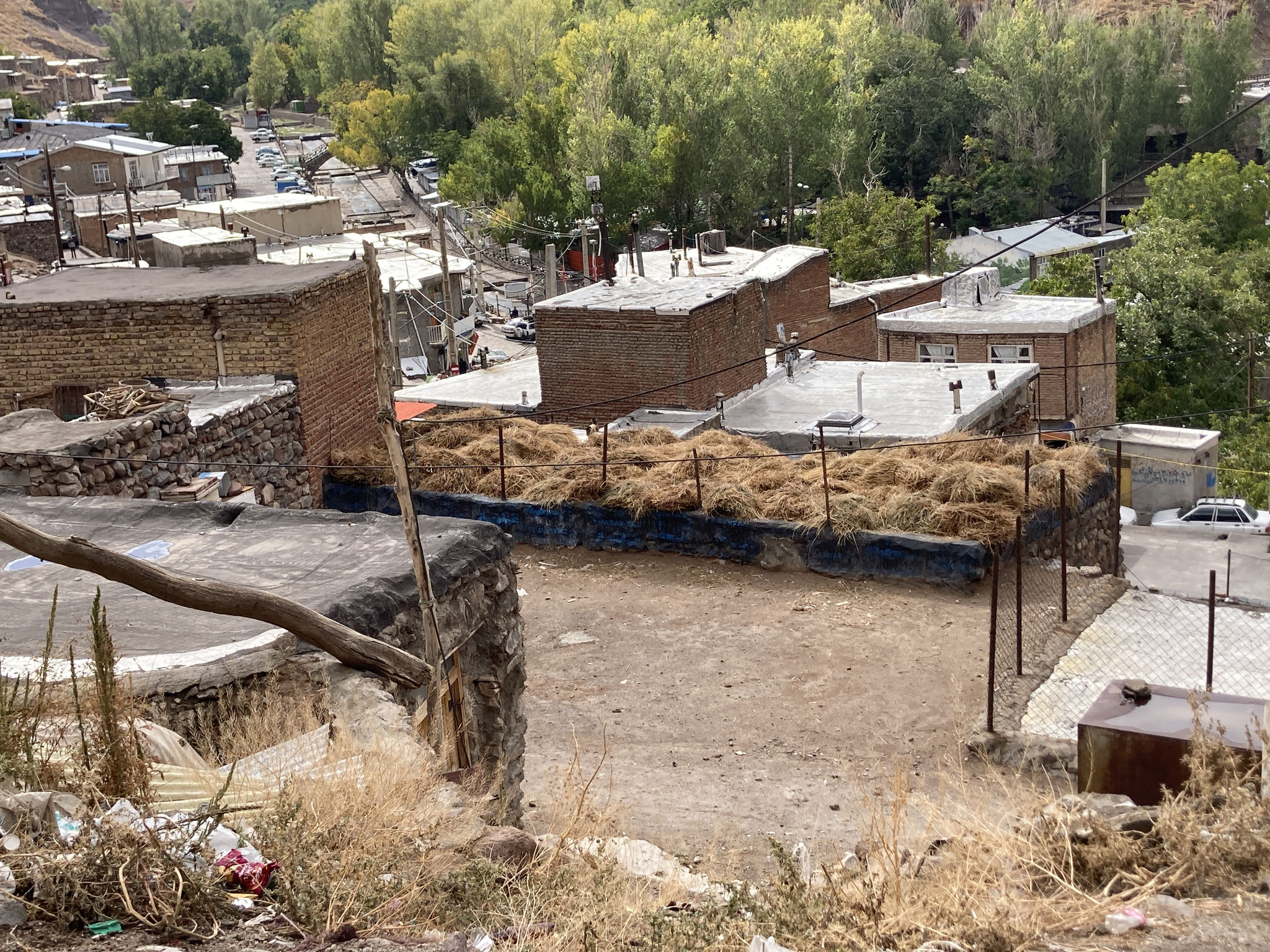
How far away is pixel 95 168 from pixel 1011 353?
174 ft

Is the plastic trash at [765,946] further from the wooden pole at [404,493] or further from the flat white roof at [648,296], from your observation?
the flat white roof at [648,296]

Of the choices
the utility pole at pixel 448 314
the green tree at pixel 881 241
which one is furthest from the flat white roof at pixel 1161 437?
the green tree at pixel 881 241

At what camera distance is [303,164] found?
89188mm

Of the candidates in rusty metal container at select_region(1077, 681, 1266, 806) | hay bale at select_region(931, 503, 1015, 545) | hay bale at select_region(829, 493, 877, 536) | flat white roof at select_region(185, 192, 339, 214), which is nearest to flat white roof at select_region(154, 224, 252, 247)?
flat white roof at select_region(185, 192, 339, 214)

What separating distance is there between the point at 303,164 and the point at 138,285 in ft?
254

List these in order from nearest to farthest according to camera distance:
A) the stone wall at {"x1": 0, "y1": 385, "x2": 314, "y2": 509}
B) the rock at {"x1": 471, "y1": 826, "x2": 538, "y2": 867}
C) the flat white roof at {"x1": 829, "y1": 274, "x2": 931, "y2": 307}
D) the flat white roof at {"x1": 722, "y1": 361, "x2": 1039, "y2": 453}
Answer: the rock at {"x1": 471, "y1": 826, "x2": 538, "y2": 867} < the stone wall at {"x1": 0, "y1": 385, "x2": 314, "y2": 509} < the flat white roof at {"x1": 722, "y1": 361, "x2": 1039, "y2": 453} < the flat white roof at {"x1": 829, "y1": 274, "x2": 931, "y2": 307}

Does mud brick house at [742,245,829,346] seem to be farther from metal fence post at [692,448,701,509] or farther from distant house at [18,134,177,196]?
distant house at [18,134,177,196]

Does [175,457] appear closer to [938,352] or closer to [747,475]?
[747,475]

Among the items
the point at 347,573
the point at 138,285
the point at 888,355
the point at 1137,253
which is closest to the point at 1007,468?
the point at 347,573

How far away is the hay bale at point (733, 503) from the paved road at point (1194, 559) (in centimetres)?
1063

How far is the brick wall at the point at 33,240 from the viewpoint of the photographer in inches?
1650

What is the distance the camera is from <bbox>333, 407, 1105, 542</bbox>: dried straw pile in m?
14.8

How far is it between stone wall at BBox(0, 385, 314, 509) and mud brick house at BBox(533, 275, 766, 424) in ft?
27.1

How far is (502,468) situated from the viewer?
16500mm
